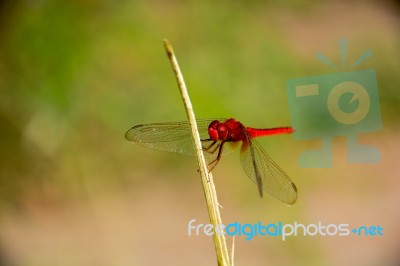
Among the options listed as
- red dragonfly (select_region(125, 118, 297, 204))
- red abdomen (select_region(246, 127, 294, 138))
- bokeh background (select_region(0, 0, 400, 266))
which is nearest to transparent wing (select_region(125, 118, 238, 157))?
red dragonfly (select_region(125, 118, 297, 204))

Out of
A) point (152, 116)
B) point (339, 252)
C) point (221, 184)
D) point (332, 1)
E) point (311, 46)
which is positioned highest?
point (332, 1)

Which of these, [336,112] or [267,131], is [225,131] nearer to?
[267,131]

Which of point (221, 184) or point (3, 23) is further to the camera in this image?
point (3, 23)

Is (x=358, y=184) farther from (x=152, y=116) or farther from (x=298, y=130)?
(x=152, y=116)

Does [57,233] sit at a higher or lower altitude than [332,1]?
lower

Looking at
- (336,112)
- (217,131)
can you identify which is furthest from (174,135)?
(336,112)

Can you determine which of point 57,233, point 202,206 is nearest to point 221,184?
point 202,206
